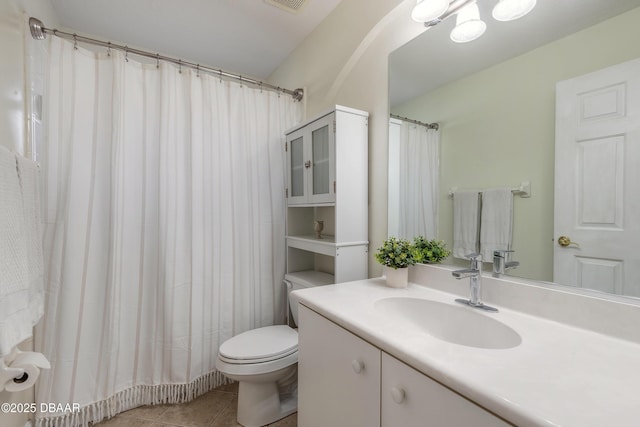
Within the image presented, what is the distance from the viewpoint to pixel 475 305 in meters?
1.00

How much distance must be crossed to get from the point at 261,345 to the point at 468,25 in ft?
6.05

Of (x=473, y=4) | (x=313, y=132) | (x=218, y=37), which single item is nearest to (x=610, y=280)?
(x=473, y=4)

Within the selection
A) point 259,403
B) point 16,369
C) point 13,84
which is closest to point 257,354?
point 259,403

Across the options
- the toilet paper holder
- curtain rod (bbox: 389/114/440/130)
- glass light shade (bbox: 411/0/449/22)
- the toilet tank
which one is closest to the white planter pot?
the toilet tank

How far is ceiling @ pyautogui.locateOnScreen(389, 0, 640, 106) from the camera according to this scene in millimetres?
860

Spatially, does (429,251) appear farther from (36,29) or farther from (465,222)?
(36,29)

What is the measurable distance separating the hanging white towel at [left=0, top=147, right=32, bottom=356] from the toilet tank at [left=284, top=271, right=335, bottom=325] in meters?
1.21

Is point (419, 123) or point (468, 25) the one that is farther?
point (419, 123)

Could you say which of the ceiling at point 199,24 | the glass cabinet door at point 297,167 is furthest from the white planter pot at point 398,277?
the ceiling at point 199,24

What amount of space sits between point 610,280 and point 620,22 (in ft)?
2.46

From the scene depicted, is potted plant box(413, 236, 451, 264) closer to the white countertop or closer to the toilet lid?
the white countertop

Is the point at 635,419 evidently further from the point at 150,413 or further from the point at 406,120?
the point at 150,413

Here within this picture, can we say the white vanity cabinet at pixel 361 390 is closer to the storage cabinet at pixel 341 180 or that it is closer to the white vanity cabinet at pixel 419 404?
the white vanity cabinet at pixel 419 404

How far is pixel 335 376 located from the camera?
954 millimetres
